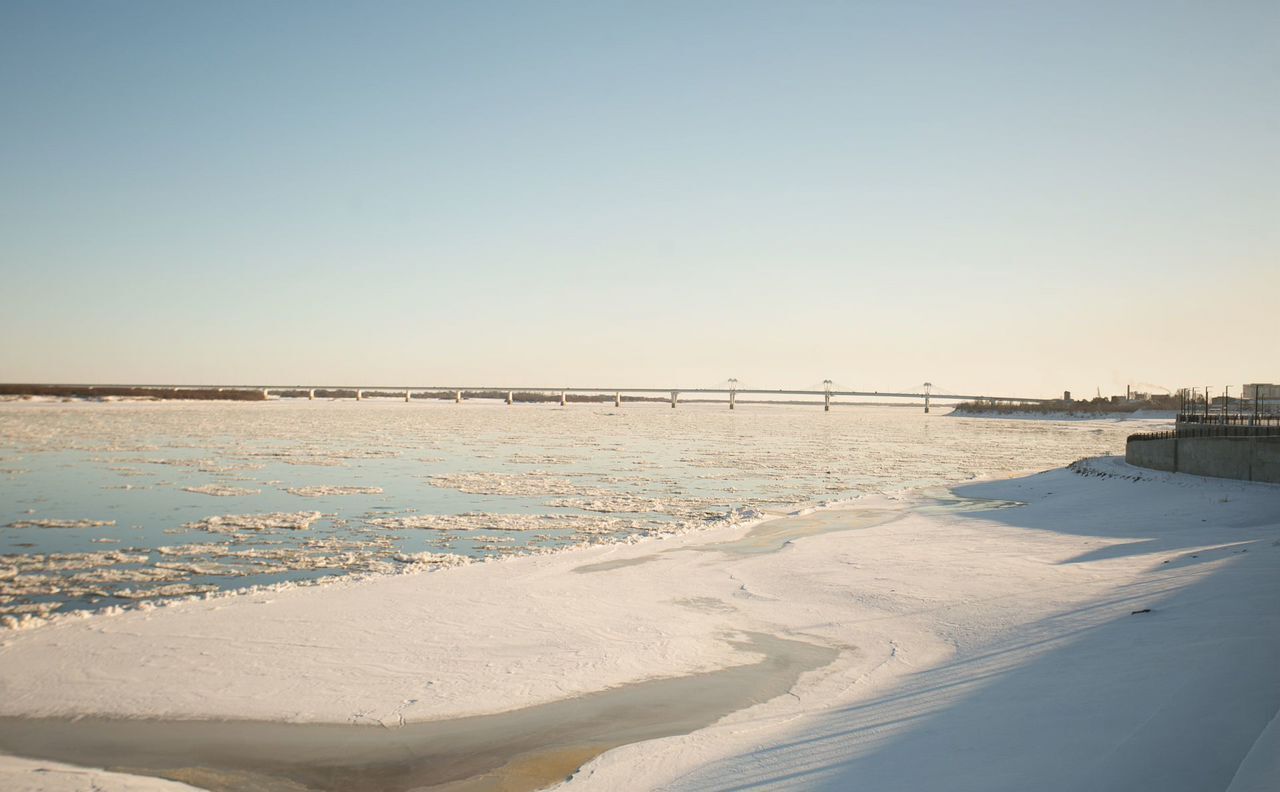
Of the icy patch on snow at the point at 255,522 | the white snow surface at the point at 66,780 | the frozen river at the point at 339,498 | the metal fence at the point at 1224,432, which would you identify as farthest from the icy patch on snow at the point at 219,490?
the metal fence at the point at 1224,432

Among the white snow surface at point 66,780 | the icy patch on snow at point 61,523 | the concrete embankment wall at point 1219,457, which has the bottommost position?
the white snow surface at point 66,780

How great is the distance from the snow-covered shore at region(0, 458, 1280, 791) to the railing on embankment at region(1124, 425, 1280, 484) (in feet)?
22.4

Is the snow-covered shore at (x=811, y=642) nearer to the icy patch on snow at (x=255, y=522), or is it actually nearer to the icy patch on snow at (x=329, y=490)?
the icy patch on snow at (x=255, y=522)

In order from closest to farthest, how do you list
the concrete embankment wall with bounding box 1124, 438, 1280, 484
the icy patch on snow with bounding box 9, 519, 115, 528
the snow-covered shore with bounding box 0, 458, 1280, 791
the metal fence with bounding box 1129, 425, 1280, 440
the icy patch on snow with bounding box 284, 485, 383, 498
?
the snow-covered shore with bounding box 0, 458, 1280, 791
the icy patch on snow with bounding box 9, 519, 115, 528
the icy patch on snow with bounding box 284, 485, 383, 498
the concrete embankment wall with bounding box 1124, 438, 1280, 484
the metal fence with bounding box 1129, 425, 1280, 440

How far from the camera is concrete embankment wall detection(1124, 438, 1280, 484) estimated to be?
16.4 meters

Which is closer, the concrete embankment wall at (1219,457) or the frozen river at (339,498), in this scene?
the frozen river at (339,498)

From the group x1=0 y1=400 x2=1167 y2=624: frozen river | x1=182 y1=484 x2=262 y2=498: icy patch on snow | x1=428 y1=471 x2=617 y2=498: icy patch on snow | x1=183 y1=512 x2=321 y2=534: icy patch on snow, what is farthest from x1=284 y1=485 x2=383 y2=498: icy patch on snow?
x1=183 y1=512 x2=321 y2=534: icy patch on snow

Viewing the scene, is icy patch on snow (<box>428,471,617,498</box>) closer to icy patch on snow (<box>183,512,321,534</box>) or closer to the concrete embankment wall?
icy patch on snow (<box>183,512,321,534</box>)

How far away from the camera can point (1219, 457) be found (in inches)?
695

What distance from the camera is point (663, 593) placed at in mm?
8695

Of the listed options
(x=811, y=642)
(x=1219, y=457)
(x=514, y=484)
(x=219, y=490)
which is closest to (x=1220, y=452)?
(x=1219, y=457)

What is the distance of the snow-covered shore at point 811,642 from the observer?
14.0 ft

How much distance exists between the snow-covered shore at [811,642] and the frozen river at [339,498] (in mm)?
1489

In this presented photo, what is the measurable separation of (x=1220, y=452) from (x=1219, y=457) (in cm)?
13
